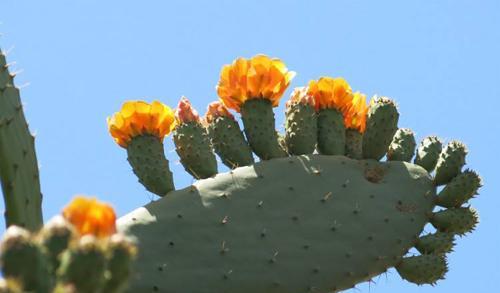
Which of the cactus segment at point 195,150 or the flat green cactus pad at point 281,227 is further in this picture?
the cactus segment at point 195,150

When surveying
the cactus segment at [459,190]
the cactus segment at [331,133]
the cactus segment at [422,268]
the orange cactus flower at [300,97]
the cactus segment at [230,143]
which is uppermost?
the orange cactus flower at [300,97]

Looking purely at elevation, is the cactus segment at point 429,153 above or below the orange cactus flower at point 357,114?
below

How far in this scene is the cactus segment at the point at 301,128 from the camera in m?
4.50

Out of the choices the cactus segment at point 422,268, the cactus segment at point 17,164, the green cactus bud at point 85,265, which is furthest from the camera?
the cactus segment at point 422,268

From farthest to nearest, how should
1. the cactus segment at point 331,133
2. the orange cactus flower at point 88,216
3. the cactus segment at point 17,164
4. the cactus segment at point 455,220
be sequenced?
the cactus segment at point 331,133
the cactus segment at point 455,220
the cactus segment at point 17,164
the orange cactus flower at point 88,216

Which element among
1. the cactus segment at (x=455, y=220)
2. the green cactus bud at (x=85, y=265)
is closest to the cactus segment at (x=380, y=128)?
the cactus segment at (x=455, y=220)

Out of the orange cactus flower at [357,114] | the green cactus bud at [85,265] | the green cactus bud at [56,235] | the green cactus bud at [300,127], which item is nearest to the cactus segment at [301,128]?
the green cactus bud at [300,127]

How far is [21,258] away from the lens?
1926 mm

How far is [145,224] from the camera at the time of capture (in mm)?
4039

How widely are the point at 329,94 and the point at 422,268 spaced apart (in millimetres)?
803

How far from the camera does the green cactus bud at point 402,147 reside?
4781 mm

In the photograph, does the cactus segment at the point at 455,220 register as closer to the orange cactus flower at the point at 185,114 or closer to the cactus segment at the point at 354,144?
the cactus segment at the point at 354,144

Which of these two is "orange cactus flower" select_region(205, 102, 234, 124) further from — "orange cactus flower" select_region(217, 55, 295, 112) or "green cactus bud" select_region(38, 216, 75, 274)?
"green cactus bud" select_region(38, 216, 75, 274)

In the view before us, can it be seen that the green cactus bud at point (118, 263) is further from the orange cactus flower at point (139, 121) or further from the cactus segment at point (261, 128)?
the cactus segment at point (261, 128)
